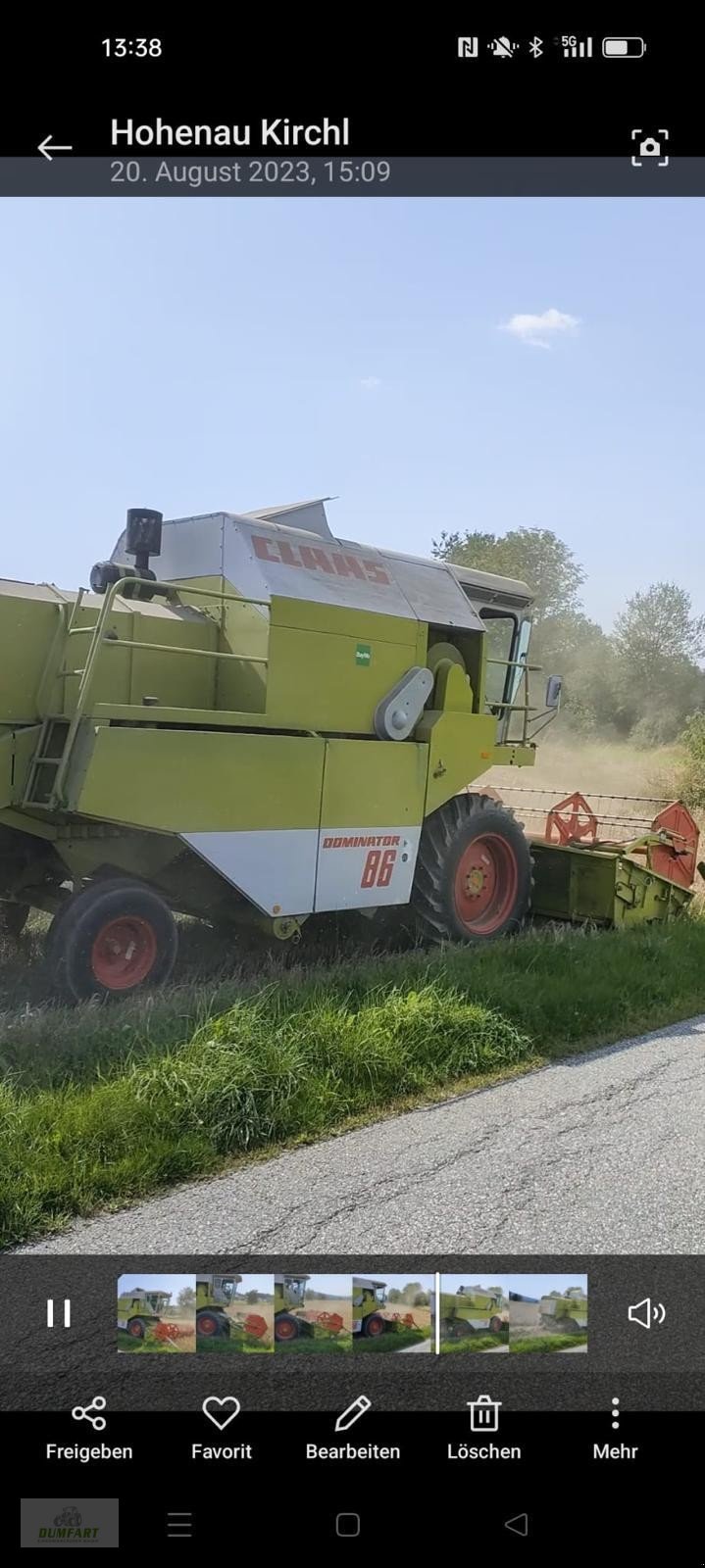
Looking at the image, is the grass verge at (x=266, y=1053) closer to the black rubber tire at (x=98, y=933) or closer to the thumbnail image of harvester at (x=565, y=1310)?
the black rubber tire at (x=98, y=933)

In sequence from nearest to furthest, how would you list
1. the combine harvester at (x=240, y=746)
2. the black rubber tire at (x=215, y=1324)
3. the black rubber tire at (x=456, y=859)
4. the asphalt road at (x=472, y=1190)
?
the black rubber tire at (x=215, y=1324)
the asphalt road at (x=472, y=1190)
the combine harvester at (x=240, y=746)
the black rubber tire at (x=456, y=859)

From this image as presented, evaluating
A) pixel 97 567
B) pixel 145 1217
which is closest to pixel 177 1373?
pixel 145 1217

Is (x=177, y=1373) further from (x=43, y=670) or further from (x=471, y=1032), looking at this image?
(x=43, y=670)

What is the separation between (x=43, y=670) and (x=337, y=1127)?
305 centimetres

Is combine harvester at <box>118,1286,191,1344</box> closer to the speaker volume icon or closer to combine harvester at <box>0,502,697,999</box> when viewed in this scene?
the speaker volume icon

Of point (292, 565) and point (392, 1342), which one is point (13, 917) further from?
point (392, 1342)

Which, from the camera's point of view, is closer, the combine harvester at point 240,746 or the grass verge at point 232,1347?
the grass verge at point 232,1347

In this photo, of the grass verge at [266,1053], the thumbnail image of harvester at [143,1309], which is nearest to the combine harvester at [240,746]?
the grass verge at [266,1053]
